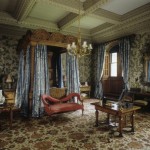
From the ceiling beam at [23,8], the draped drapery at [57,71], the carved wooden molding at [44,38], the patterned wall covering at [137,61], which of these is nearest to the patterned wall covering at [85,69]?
the draped drapery at [57,71]

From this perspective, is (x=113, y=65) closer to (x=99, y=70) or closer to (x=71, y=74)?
(x=99, y=70)

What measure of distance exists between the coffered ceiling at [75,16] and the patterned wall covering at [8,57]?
0.38 meters

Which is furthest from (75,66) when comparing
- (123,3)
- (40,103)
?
(123,3)

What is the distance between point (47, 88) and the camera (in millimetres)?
5379

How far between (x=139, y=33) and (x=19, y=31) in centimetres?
534

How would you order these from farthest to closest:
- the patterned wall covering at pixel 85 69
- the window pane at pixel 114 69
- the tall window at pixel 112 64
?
the patterned wall covering at pixel 85 69 < the window pane at pixel 114 69 < the tall window at pixel 112 64

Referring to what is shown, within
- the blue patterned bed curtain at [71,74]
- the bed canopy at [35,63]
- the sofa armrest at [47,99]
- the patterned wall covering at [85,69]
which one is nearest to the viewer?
the sofa armrest at [47,99]

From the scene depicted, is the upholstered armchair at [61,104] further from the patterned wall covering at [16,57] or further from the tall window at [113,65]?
the tall window at [113,65]

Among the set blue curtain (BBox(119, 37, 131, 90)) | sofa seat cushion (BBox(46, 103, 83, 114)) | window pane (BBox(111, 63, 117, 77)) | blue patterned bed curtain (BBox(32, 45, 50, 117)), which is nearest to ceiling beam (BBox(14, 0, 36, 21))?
blue patterned bed curtain (BBox(32, 45, 50, 117))

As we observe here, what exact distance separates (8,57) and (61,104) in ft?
11.4

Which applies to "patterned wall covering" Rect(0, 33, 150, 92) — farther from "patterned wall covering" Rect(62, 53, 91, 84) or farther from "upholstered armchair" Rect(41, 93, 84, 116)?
"patterned wall covering" Rect(62, 53, 91, 84)

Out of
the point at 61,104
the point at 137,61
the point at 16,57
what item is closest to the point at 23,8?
the point at 16,57

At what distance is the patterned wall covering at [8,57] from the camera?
6762 millimetres

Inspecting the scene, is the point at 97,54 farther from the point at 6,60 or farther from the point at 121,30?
the point at 6,60
